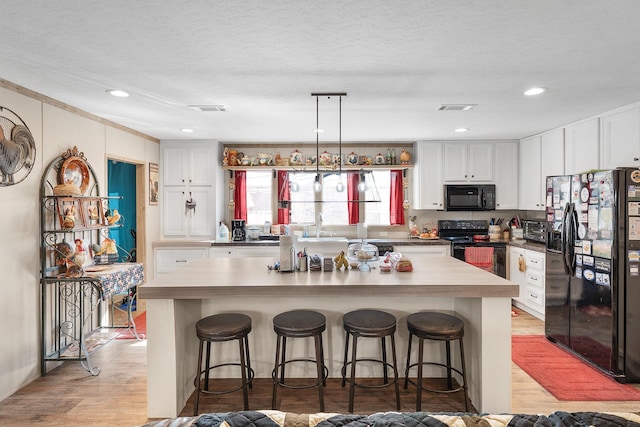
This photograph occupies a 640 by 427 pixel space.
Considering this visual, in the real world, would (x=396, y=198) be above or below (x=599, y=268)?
above

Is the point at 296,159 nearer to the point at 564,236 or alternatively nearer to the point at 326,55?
the point at 326,55

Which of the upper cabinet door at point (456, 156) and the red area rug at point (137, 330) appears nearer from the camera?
the red area rug at point (137, 330)

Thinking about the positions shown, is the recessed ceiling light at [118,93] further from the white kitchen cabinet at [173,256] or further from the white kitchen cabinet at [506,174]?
the white kitchen cabinet at [506,174]

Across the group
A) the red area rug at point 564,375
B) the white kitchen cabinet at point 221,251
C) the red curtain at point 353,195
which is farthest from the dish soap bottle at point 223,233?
the red area rug at point 564,375

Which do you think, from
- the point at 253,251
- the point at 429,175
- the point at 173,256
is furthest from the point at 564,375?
the point at 173,256

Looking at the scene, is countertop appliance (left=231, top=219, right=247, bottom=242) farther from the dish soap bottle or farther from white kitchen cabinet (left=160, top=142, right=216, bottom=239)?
white kitchen cabinet (left=160, top=142, right=216, bottom=239)

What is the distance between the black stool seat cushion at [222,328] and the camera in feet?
7.56

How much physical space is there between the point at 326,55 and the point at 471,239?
398cm

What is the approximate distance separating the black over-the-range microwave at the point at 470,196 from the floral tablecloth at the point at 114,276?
13.9 feet

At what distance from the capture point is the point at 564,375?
305 centimetres

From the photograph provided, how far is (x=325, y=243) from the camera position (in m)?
3.18

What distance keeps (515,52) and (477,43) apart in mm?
319

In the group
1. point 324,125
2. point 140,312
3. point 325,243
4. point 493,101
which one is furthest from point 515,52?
point 140,312

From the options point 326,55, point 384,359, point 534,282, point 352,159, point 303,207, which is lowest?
point 384,359
